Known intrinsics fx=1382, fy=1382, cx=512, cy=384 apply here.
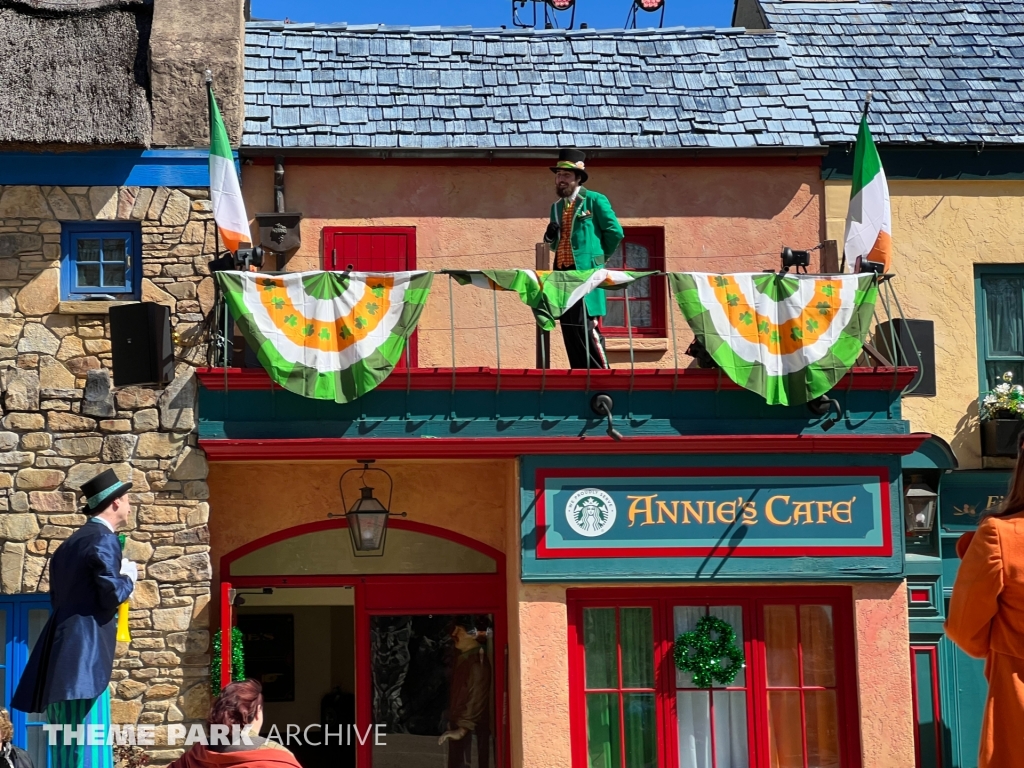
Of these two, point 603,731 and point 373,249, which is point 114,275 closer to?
point 373,249

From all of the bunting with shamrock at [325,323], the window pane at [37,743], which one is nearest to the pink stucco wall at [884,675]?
the bunting with shamrock at [325,323]

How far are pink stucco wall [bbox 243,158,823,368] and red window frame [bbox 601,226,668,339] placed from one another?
0.40 ft

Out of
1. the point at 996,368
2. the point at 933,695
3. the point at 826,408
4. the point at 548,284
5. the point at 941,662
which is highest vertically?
the point at 548,284

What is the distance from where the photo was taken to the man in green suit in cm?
1162

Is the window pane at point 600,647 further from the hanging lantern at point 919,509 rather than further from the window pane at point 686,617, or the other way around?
the hanging lantern at point 919,509

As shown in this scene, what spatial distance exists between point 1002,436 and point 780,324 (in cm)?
277

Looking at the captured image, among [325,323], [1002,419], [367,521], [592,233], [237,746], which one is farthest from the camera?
[1002,419]

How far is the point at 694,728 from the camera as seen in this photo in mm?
11336

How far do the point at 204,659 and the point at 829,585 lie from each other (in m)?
5.15

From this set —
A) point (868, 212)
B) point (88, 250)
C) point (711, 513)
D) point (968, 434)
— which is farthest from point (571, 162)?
point (968, 434)

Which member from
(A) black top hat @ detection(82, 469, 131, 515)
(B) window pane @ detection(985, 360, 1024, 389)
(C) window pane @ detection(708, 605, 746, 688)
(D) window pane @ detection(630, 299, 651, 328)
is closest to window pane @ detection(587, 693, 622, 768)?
(C) window pane @ detection(708, 605, 746, 688)

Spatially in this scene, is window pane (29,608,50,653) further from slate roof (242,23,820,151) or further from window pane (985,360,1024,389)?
window pane (985,360,1024,389)

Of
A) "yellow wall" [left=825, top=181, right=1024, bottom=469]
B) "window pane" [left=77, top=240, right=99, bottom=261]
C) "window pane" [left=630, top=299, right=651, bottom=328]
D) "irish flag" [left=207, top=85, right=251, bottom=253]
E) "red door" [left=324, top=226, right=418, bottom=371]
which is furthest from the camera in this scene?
"window pane" [left=630, top=299, right=651, bottom=328]

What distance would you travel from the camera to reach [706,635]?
37.1ft
